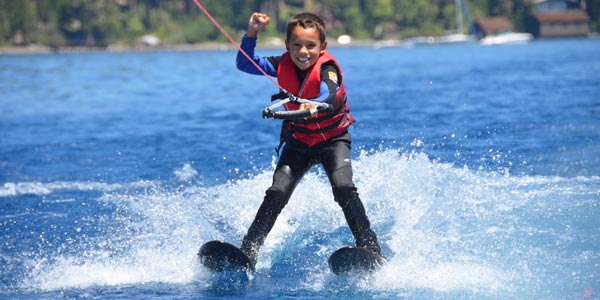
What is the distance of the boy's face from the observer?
16.7 ft

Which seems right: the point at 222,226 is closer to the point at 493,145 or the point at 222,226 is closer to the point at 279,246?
the point at 279,246

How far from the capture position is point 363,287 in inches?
196

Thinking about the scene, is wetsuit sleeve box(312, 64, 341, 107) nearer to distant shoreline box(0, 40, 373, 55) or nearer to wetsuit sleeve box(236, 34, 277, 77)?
wetsuit sleeve box(236, 34, 277, 77)

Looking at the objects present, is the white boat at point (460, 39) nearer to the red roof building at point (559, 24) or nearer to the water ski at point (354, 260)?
the red roof building at point (559, 24)

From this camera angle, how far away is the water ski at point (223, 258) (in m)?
5.07

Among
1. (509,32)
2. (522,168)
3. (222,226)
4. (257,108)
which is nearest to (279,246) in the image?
(222,226)

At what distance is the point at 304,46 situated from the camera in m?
5.12

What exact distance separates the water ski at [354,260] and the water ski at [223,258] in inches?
20.9

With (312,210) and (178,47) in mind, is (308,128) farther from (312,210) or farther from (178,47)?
(178,47)

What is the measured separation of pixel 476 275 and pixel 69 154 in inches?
298

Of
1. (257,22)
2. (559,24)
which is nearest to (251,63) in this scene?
(257,22)

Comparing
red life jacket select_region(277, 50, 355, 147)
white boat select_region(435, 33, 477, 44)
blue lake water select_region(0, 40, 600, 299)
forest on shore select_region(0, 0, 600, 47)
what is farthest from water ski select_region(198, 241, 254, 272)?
forest on shore select_region(0, 0, 600, 47)

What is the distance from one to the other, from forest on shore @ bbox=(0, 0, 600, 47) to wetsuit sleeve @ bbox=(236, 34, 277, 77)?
318ft

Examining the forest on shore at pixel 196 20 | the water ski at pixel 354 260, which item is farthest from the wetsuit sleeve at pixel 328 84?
the forest on shore at pixel 196 20
